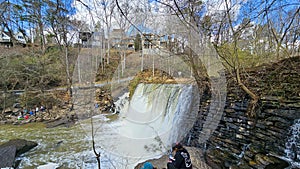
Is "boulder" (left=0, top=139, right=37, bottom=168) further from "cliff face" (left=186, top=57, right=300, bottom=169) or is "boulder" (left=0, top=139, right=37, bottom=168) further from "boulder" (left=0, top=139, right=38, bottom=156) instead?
"cliff face" (left=186, top=57, right=300, bottom=169)

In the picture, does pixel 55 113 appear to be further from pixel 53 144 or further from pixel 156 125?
pixel 156 125

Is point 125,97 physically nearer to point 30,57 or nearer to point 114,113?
point 114,113

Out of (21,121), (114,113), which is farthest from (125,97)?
(21,121)

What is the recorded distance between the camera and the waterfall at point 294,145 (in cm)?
187

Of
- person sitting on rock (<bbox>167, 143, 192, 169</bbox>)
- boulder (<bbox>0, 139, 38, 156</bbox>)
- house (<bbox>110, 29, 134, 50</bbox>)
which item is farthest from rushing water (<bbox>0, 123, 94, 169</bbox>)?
house (<bbox>110, 29, 134, 50</bbox>)

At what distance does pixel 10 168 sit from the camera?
3.14 metres

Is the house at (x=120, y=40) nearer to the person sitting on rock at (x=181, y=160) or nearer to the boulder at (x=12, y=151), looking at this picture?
the boulder at (x=12, y=151)

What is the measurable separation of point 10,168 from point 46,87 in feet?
22.3

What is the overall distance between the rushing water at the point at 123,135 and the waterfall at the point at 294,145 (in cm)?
196

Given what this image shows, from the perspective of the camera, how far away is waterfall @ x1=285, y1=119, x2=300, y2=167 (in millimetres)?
1865

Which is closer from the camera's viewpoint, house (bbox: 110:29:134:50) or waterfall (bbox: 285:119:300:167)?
waterfall (bbox: 285:119:300:167)

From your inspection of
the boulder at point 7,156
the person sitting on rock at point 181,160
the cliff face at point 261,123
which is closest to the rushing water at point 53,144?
the boulder at point 7,156

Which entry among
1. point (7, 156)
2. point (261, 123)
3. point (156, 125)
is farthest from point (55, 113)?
point (261, 123)

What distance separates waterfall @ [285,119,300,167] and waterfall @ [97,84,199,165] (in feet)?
6.35
